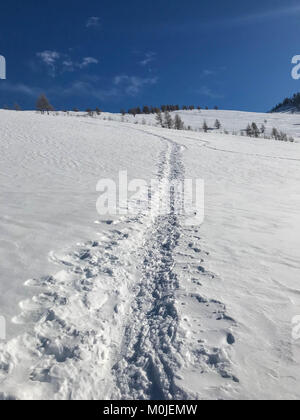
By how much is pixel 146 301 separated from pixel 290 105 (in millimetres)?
145642

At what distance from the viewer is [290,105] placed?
Result: 121250mm

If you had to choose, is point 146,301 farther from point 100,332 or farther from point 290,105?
point 290,105

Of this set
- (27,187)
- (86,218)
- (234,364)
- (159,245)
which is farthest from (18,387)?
(27,187)

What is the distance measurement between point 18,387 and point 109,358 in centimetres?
80

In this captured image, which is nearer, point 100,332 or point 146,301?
point 100,332

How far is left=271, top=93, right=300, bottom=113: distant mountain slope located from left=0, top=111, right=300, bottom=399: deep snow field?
125 m

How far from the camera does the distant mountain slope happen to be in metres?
112

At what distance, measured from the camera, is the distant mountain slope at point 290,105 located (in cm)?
11238

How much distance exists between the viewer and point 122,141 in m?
19.4

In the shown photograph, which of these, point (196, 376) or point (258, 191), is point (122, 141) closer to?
point (258, 191)

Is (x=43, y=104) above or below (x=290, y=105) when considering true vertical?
below

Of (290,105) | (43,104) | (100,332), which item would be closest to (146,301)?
(100,332)

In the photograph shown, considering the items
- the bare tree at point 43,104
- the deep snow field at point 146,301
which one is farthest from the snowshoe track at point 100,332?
the bare tree at point 43,104

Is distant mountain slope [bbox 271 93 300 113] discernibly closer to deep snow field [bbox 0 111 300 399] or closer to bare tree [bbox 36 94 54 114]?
bare tree [bbox 36 94 54 114]
